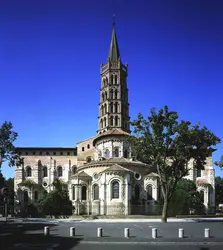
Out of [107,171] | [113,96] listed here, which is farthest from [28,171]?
[107,171]

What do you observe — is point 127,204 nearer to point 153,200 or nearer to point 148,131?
point 153,200

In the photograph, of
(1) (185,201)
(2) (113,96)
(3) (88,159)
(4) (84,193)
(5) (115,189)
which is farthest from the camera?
(2) (113,96)

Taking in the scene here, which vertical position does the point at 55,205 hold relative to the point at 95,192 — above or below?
below

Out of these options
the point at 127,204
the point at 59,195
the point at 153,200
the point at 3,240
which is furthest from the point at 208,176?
the point at 3,240

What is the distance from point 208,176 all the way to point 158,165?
30.3 metres

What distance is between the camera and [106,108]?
77.1 metres

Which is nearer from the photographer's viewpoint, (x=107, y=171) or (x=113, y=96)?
(x=107, y=171)

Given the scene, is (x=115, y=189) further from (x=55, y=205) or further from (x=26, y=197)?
(x=26, y=197)

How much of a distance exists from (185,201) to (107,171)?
13322 millimetres

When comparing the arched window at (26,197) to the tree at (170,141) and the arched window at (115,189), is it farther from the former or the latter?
the tree at (170,141)

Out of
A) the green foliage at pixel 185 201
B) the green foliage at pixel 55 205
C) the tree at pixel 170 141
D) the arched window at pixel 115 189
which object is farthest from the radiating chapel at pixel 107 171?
the tree at pixel 170 141

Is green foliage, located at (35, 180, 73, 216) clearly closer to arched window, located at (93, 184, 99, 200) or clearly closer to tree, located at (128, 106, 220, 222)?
arched window, located at (93, 184, 99, 200)

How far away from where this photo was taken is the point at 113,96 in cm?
7756

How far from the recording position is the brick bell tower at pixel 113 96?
76.2 m
